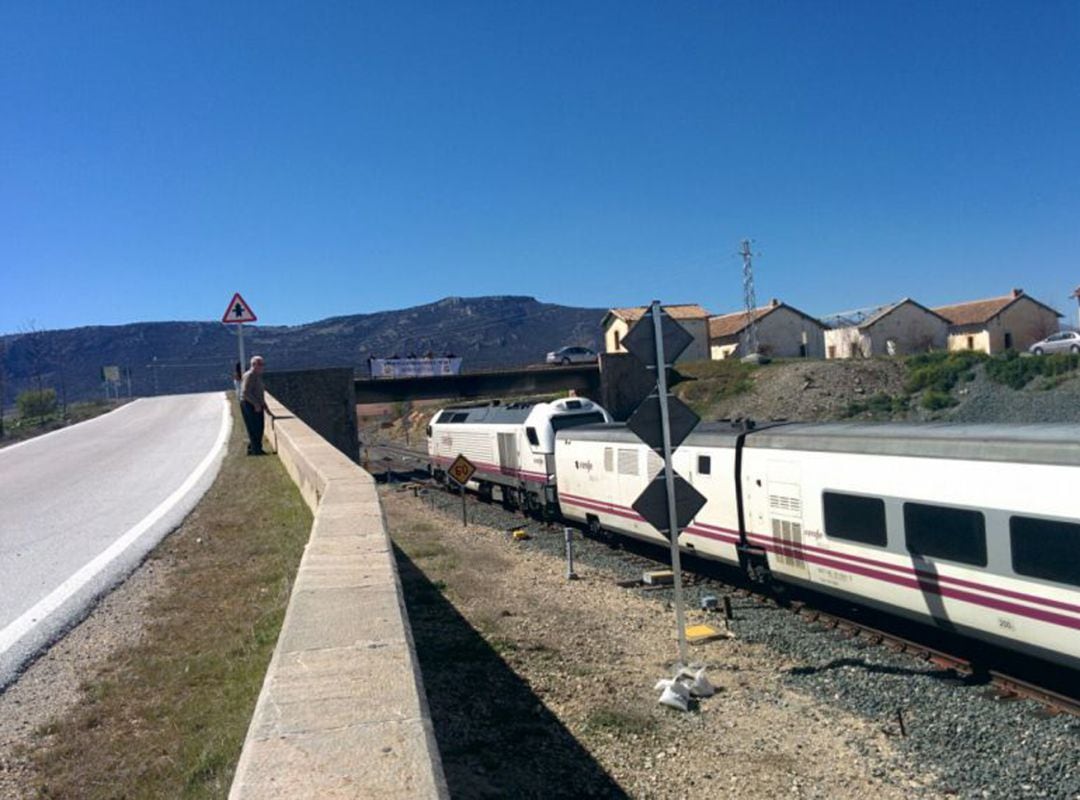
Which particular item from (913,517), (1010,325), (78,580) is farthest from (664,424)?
(1010,325)

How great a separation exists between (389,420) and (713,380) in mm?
39171

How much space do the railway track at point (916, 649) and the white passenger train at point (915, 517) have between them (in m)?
0.53

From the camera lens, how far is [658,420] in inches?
389

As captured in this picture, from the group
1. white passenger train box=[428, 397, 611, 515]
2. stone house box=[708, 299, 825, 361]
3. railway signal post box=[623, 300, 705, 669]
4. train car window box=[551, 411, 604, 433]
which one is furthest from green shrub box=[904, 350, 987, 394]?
railway signal post box=[623, 300, 705, 669]

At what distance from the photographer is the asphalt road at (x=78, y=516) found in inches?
285

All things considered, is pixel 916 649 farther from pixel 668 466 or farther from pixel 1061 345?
pixel 1061 345

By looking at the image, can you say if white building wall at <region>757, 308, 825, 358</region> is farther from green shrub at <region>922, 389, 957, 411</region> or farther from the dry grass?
the dry grass

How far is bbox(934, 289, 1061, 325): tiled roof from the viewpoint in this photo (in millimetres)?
70812

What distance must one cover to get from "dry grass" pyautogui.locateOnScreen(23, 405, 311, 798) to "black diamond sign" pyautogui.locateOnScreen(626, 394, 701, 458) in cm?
389

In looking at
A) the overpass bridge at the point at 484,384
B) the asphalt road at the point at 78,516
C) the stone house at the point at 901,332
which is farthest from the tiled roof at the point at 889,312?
the asphalt road at the point at 78,516

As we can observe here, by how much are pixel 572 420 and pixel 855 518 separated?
14375 mm

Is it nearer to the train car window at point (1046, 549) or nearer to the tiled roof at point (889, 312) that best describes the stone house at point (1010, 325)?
the tiled roof at point (889, 312)

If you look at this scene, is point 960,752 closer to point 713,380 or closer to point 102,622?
point 102,622

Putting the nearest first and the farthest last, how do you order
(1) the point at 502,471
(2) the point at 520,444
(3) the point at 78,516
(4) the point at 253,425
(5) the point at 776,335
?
1. (3) the point at 78,516
2. (4) the point at 253,425
3. (2) the point at 520,444
4. (1) the point at 502,471
5. (5) the point at 776,335
